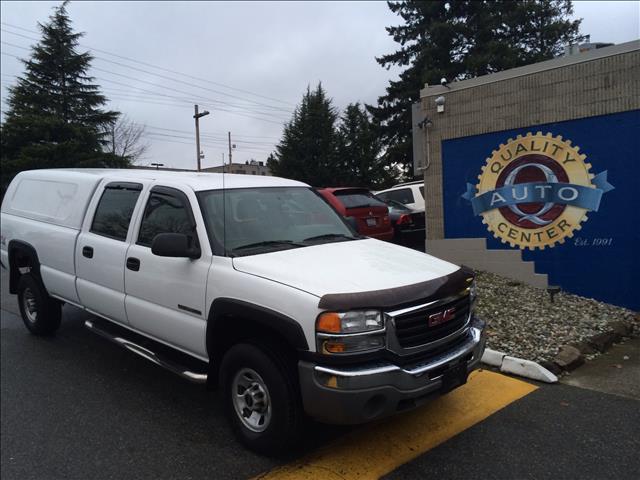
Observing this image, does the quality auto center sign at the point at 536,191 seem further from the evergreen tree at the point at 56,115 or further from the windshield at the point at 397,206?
the evergreen tree at the point at 56,115

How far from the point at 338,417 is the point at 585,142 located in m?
6.19

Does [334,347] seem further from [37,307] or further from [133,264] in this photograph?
[37,307]

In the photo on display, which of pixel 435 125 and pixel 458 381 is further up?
pixel 435 125

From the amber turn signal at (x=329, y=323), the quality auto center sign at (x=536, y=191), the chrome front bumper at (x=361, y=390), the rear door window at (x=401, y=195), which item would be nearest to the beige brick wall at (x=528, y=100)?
the quality auto center sign at (x=536, y=191)

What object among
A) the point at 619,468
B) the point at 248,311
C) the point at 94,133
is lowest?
the point at 619,468

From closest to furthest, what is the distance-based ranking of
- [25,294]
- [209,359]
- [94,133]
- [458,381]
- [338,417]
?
1. [338,417]
2. [458,381]
3. [209,359]
4. [25,294]
5. [94,133]

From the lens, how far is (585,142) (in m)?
7.30

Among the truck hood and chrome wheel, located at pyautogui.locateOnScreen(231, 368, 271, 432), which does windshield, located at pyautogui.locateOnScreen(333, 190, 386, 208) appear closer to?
the truck hood

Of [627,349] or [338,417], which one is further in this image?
[627,349]

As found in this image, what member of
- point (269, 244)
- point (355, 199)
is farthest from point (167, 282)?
point (355, 199)

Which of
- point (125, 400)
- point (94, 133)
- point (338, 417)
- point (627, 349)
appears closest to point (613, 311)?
point (627, 349)

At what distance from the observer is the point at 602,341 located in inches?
222

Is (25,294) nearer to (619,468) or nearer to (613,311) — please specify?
(619,468)

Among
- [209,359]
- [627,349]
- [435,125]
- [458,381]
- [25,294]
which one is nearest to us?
[458,381]
